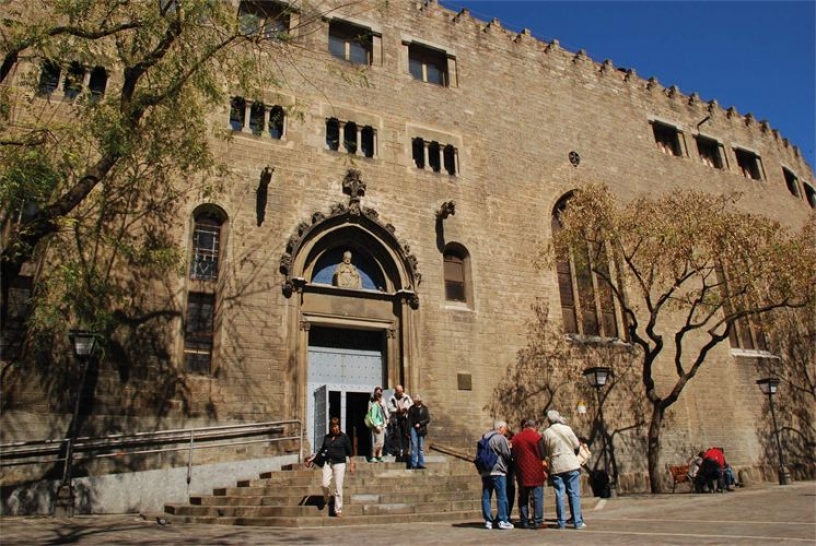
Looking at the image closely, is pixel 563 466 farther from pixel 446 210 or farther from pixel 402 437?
pixel 446 210

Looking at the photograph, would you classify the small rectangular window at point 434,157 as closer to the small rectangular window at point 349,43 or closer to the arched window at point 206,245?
the small rectangular window at point 349,43

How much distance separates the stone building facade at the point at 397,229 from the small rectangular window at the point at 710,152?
3351mm

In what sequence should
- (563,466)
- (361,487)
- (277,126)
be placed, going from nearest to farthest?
(563,466), (361,487), (277,126)

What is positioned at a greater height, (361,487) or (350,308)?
(350,308)

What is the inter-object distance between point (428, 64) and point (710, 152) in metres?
13.5

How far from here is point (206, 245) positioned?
14805mm

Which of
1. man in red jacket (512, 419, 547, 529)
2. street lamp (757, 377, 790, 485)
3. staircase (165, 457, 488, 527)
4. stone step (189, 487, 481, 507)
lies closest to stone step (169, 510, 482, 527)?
staircase (165, 457, 488, 527)

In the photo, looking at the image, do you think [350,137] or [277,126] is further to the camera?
[350,137]

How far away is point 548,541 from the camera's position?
696 cm

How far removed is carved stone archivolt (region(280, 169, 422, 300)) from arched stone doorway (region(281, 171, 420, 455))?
3 centimetres

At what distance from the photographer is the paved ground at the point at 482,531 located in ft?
22.3

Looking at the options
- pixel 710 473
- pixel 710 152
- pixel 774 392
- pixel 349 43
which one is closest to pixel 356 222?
pixel 349 43

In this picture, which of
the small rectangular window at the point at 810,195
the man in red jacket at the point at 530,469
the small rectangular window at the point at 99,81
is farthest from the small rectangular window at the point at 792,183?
the small rectangular window at the point at 99,81

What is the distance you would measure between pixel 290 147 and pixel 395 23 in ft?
19.9
